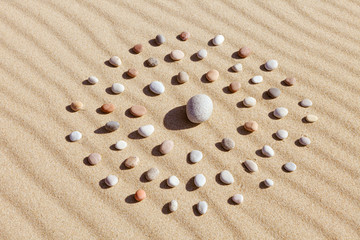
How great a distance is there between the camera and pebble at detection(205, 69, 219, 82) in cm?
214

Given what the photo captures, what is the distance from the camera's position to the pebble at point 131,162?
1.79 meters

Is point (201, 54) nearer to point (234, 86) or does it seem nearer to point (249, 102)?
point (234, 86)

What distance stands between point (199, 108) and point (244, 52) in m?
0.63

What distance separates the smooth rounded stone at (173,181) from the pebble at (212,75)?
702 mm

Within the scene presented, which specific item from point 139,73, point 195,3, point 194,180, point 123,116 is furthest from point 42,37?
point 194,180

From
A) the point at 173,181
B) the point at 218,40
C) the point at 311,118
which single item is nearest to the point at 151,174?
the point at 173,181

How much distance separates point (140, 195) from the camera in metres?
1.70

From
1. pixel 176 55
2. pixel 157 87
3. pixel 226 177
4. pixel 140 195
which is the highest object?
pixel 176 55

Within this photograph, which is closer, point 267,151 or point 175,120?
point 267,151

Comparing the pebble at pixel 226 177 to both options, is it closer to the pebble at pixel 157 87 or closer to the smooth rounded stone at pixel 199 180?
the smooth rounded stone at pixel 199 180

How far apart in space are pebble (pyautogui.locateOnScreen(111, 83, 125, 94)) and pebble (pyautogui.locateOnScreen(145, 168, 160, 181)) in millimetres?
561

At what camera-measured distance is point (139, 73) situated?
2.19 m

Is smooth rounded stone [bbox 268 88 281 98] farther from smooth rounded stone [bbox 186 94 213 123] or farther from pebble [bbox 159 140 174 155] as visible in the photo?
pebble [bbox 159 140 174 155]

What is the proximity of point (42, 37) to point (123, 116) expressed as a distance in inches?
34.7
